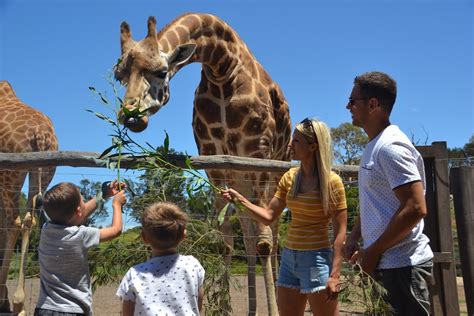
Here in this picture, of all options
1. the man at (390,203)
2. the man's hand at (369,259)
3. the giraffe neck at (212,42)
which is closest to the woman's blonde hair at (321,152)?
the man at (390,203)

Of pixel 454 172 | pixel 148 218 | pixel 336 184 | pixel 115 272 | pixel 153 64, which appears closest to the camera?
pixel 148 218

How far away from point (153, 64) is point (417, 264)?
3.58m

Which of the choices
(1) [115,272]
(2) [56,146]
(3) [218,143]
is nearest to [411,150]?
(1) [115,272]

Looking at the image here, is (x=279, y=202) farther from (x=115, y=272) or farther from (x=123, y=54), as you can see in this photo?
(x=123, y=54)

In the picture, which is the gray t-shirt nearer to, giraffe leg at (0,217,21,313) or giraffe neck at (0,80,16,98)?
giraffe leg at (0,217,21,313)

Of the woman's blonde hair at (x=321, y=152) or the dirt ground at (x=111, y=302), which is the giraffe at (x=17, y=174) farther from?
the woman's blonde hair at (x=321, y=152)

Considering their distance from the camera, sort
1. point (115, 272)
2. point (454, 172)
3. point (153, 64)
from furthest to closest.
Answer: point (153, 64) → point (454, 172) → point (115, 272)

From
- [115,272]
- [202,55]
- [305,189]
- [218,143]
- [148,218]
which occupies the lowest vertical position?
[115,272]

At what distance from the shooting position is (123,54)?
218 inches

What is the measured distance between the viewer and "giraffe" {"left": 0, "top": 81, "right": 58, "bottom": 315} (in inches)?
268

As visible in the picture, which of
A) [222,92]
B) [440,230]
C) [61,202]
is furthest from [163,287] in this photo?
[222,92]

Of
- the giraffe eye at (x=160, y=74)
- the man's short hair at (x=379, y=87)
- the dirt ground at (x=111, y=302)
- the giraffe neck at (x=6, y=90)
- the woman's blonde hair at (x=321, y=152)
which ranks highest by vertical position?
the giraffe neck at (x=6, y=90)

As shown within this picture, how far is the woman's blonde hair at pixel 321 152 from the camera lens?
10.8ft

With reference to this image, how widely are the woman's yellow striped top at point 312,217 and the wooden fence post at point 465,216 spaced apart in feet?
5.49
